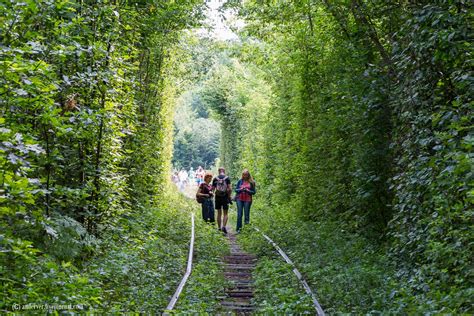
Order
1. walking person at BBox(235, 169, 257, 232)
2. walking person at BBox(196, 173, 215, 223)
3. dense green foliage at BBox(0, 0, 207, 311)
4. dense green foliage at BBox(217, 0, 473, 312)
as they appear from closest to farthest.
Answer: dense green foliage at BBox(0, 0, 207, 311), dense green foliage at BBox(217, 0, 473, 312), walking person at BBox(235, 169, 257, 232), walking person at BBox(196, 173, 215, 223)

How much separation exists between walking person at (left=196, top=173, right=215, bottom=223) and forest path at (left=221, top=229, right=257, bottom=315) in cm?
252

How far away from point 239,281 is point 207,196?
661 centimetres

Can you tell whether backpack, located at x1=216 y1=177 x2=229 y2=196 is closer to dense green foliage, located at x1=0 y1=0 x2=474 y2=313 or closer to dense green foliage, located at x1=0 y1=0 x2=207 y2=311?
dense green foliage, located at x1=0 y1=0 x2=474 y2=313

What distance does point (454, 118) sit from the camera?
279 inches

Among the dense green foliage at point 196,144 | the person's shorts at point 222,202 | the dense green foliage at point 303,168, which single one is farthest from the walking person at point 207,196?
the dense green foliage at point 196,144

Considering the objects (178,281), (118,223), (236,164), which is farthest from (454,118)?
(236,164)

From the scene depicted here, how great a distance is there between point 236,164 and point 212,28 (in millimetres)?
17491

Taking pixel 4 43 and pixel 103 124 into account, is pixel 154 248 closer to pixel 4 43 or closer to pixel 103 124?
pixel 103 124

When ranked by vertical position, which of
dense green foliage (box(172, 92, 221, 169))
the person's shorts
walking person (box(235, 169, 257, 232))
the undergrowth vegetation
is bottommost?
the undergrowth vegetation

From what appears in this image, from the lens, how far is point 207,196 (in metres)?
16.7

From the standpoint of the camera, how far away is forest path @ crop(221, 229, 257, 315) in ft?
27.6

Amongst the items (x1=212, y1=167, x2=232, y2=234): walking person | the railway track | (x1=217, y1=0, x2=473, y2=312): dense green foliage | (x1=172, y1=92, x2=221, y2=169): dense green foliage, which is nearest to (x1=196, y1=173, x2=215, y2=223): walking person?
(x1=212, y1=167, x2=232, y2=234): walking person

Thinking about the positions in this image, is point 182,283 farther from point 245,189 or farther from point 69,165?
point 245,189

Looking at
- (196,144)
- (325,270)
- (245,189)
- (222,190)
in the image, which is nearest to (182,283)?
(325,270)
